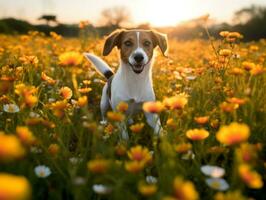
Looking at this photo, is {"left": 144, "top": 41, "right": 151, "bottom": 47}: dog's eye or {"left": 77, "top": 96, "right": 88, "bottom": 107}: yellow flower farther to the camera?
{"left": 144, "top": 41, "right": 151, "bottom": 47}: dog's eye

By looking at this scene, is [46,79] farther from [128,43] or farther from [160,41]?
[160,41]

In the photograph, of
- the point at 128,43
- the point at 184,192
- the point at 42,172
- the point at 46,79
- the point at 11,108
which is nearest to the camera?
the point at 184,192

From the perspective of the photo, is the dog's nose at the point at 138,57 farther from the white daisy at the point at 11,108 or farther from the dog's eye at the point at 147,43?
the white daisy at the point at 11,108

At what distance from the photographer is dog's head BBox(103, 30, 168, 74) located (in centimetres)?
376

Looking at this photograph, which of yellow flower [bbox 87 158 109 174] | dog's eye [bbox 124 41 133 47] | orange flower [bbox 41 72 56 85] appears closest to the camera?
yellow flower [bbox 87 158 109 174]

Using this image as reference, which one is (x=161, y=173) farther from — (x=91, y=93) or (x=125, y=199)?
(x=91, y=93)

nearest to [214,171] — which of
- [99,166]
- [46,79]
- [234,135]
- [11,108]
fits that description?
[234,135]

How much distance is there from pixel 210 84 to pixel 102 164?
236 centimetres

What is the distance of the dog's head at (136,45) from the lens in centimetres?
376

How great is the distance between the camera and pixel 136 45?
12.9ft

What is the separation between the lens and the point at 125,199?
62.4 inches

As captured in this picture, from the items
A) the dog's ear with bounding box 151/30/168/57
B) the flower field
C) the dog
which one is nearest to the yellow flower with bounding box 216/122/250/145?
the flower field

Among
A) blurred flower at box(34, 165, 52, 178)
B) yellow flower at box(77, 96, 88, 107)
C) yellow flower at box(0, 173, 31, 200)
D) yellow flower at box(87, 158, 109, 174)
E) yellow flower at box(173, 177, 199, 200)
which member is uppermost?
yellow flower at box(0, 173, 31, 200)

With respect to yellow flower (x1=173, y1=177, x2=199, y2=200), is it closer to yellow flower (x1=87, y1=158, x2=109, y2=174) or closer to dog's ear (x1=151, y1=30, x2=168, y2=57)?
yellow flower (x1=87, y1=158, x2=109, y2=174)
